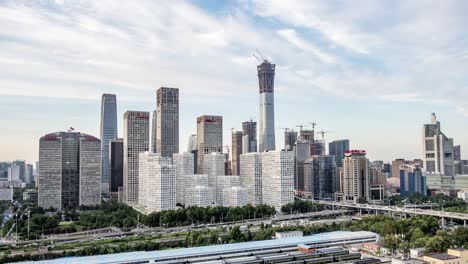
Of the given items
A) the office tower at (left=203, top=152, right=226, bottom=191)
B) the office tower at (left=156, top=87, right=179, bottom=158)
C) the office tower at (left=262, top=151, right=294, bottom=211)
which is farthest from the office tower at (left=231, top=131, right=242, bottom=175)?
the office tower at (left=262, top=151, right=294, bottom=211)

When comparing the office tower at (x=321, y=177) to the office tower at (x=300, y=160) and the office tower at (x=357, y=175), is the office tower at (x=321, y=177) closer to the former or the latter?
the office tower at (x=300, y=160)

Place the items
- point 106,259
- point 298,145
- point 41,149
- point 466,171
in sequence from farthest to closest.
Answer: point 466,171, point 298,145, point 41,149, point 106,259

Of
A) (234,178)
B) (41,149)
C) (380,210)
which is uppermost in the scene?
(41,149)

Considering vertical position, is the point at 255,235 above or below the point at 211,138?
below

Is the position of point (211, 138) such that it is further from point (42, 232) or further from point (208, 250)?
point (208, 250)

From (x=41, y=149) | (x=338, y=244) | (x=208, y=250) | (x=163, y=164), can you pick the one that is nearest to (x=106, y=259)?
(x=208, y=250)

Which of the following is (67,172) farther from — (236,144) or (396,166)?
(396,166)

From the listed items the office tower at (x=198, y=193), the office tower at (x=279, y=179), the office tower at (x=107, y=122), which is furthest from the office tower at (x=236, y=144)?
the office tower at (x=198, y=193)

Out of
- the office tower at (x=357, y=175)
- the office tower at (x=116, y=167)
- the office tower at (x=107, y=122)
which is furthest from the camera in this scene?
the office tower at (x=107, y=122)
